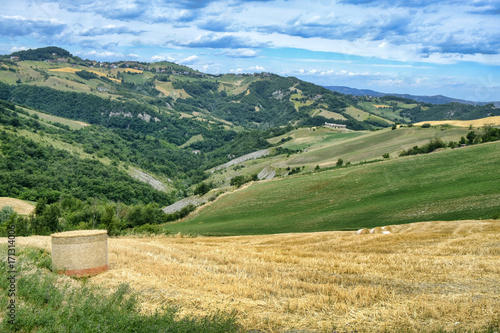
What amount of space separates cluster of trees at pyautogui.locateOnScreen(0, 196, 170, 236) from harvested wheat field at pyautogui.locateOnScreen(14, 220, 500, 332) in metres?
26.2

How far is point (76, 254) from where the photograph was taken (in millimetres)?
15188

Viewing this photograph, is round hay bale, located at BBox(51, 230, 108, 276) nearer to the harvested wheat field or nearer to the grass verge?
the harvested wheat field

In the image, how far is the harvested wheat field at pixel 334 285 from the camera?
10.2m

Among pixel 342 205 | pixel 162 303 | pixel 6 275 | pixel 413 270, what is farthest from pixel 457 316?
pixel 342 205

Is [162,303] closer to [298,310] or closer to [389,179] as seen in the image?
[298,310]

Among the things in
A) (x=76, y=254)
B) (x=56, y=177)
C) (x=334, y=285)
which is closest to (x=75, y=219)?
(x=76, y=254)

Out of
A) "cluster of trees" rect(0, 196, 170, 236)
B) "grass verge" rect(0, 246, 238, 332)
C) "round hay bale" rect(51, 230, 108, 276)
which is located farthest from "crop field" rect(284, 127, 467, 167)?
"grass verge" rect(0, 246, 238, 332)

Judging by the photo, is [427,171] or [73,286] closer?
[73,286]

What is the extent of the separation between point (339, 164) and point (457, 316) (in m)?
88.3

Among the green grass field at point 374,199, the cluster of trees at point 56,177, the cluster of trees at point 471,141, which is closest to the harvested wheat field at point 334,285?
the green grass field at point 374,199

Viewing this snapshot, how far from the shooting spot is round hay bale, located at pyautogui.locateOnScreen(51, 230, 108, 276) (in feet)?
49.6

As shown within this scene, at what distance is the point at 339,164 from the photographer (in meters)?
96.8

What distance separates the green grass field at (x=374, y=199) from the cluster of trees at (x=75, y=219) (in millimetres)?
10403

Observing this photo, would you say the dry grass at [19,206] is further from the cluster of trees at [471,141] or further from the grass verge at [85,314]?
the cluster of trees at [471,141]
